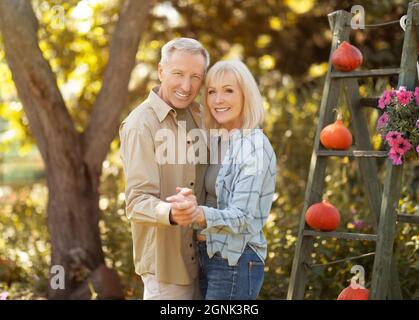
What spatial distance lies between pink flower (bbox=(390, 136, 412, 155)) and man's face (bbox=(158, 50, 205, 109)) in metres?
1.15

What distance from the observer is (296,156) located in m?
6.90

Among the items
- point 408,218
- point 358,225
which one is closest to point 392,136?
point 408,218

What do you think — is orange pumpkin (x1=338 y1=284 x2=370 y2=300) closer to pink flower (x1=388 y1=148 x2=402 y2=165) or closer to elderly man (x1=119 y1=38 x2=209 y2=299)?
pink flower (x1=388 y1=148 x2=402 y2=165)

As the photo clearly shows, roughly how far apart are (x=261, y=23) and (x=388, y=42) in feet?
4.96

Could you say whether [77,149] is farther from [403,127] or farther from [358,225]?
[403,127]

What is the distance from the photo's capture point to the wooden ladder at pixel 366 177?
379 centimetres

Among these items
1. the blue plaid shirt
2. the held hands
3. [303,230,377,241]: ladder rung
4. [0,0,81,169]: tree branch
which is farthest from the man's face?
[0,0,81,169]: tree branch

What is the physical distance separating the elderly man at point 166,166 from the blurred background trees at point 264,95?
149 centimetres

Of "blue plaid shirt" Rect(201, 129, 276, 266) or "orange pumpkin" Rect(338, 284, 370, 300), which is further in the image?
"orange pumpkin" Rect(338, 284, 370, 300)

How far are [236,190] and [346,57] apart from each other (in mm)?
1524

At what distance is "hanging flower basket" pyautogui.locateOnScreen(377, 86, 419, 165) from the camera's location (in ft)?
12.3

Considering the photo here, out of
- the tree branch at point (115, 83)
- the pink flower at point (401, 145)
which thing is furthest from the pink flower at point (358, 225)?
the tree branch at point (115, 83)

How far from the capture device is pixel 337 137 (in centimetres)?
404

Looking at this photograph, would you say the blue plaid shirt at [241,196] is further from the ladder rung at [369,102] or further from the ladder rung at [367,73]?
the ladder rung at [369,102]
